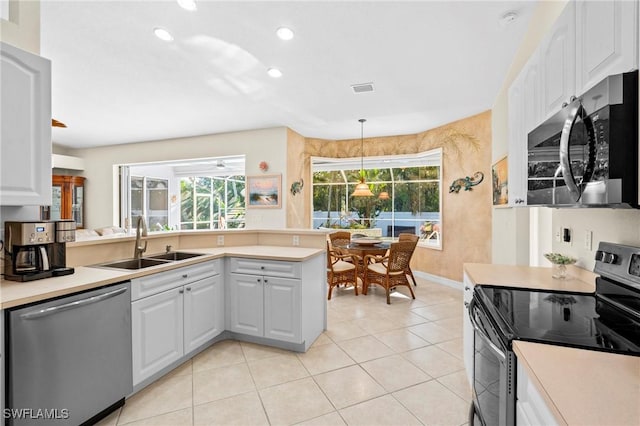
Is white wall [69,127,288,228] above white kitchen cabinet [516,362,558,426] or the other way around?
above

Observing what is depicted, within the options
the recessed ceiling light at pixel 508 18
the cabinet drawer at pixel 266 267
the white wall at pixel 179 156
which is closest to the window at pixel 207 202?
the white wall at pixel 179 156

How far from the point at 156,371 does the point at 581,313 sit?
8.61 feet

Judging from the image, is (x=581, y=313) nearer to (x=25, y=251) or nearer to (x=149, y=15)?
(x=25, y=251)

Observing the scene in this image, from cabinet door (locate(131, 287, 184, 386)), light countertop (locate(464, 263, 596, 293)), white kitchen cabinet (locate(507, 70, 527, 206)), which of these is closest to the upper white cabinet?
cabinet door (locate(131, 287, 184, 386))

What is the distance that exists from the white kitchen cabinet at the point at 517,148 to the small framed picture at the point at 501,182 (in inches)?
32.1

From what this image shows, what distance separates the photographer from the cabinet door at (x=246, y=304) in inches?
112

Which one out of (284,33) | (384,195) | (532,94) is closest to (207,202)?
(384,195)

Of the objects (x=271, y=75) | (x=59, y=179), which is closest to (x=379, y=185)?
(x=271, y=75)

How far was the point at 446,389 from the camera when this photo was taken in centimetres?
221

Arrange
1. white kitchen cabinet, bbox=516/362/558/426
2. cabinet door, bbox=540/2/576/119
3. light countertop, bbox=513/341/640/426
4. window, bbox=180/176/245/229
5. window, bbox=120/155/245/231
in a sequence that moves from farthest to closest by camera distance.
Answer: window, bbox=180/176/245/229, window, bbox=120/155/245/231, cabinet door, bbox=540/2/576/119, white kitchen cabinet, bbox=516/362/558/426, light countertop, bbox=513/341/640/426

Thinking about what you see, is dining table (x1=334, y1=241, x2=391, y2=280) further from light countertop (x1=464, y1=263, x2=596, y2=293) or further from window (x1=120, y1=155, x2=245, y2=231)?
window (x1=120, y1=155, x2=245, y2=231)

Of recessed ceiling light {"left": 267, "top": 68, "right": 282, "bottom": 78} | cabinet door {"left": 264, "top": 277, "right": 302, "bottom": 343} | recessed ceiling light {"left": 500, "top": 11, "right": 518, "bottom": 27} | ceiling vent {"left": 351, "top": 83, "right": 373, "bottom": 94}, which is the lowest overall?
cabinet door {"left": 264, "top": 277, "right": 302, "bottom": 343}

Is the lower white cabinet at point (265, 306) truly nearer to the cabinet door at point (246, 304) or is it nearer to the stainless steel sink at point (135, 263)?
the cabinet door at point (246, 304)

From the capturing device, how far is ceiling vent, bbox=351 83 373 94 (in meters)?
3.65
